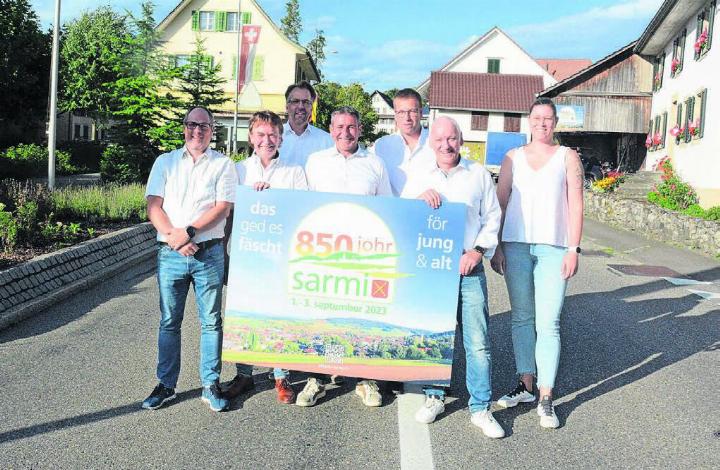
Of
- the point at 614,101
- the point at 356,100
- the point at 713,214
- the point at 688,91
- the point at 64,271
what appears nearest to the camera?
the point at 64,271

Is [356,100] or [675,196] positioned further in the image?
[356,100]

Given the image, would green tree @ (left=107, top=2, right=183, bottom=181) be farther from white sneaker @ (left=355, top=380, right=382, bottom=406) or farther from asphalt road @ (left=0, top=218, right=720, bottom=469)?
white sneaker @ (left=355, top=380, right=382, bottom=406)

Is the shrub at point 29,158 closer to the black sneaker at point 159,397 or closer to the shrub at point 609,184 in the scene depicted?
the shrub at point 609,184

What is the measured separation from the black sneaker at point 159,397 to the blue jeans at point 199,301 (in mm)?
41

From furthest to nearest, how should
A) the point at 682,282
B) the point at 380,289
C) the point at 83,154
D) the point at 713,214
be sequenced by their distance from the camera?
1. the point at 83,154
2. the point at 713,214
3. the point at 682,282
4. the point at 380,289

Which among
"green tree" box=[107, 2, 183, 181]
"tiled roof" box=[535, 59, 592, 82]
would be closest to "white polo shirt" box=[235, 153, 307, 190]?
"green tree" box=[107, 2, 183, 181]

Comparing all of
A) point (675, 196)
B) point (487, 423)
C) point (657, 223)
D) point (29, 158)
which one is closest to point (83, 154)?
point (29, 158)

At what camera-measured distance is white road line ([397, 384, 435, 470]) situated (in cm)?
419

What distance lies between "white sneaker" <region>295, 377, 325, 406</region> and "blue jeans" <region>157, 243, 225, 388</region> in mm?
587

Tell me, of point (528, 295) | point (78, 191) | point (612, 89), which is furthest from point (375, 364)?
point (612, 89)

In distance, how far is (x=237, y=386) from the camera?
530 cm

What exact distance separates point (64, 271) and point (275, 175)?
15.7 feet

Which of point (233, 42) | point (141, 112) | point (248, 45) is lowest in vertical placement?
point (141, 112)

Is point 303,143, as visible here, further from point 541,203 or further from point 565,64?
point 565,64
